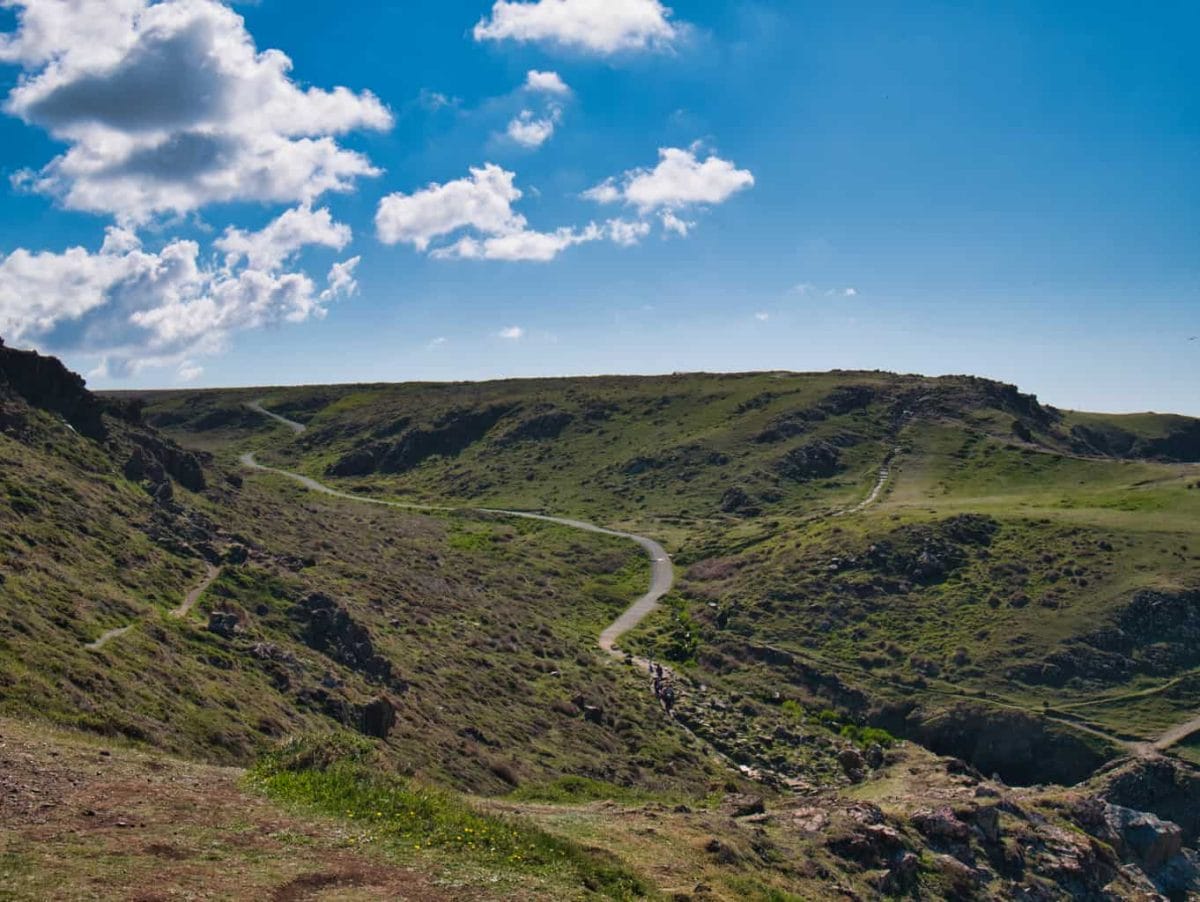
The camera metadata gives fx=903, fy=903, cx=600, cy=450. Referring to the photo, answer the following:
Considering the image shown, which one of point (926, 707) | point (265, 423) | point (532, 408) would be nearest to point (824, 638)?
point (926, 707)

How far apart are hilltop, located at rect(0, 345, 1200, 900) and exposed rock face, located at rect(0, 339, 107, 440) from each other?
194 millimetres

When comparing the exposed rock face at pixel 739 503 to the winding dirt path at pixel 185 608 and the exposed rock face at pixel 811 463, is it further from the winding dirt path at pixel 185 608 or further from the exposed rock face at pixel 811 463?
the winding dirt path at pixel 185 608

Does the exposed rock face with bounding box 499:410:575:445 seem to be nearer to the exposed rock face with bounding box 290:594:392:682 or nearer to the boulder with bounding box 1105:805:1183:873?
the exposed rock face with bounding box 290:594:392:682

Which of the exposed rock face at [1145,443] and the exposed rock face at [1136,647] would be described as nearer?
the exposed rock face at [1136,647]

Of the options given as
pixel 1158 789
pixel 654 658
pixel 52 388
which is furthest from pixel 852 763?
pixel 52 388

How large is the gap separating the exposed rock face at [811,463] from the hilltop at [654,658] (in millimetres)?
382

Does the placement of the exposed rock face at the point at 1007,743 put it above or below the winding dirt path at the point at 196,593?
below

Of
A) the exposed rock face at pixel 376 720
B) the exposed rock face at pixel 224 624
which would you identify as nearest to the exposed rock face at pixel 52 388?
the exposed rock face at pixel 224 624

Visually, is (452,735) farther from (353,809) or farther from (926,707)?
(926,707)

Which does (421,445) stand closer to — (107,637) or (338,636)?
(338,636)

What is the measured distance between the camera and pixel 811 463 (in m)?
90.7

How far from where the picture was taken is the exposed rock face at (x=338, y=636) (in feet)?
106

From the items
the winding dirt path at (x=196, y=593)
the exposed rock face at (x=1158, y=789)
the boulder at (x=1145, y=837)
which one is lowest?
the exposed rock face at (x=1158, y=789)

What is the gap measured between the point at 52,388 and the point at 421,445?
73.2 meters
